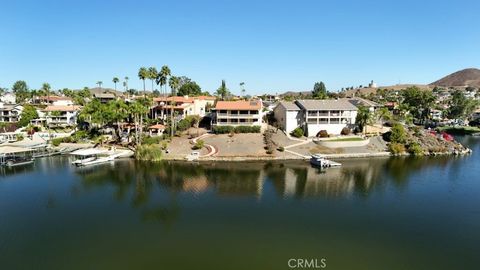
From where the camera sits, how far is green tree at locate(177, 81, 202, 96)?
14475cm

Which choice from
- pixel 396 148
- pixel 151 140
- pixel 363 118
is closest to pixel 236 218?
pixel 151 140

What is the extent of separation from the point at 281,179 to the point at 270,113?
46077 mm

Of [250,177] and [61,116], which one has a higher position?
[61,116]

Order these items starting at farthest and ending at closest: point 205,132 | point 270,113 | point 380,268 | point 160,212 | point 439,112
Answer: point 439,112, point 270,113, point 205,132, point 160,212, point 380,268

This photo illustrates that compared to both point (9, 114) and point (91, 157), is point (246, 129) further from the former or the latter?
point (9, 114)

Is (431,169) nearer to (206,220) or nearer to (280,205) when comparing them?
(280,205)

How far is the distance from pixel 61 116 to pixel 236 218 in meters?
88.5

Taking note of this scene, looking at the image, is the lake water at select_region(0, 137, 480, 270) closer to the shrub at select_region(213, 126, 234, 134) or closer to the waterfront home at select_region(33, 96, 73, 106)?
the shrub at select_region(213, 126, 234, 134)

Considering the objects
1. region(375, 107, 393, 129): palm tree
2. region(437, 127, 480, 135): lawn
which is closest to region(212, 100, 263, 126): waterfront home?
region(375, 107, 393, 129): palm tree

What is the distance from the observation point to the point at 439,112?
134 meters

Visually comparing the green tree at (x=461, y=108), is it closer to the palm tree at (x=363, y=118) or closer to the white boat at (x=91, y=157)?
the palm tree at (x=363, y=118)

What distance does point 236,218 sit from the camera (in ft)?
120

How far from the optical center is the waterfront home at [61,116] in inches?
3947

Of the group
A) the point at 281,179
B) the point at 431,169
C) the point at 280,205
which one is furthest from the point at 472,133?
the point at 280,205
